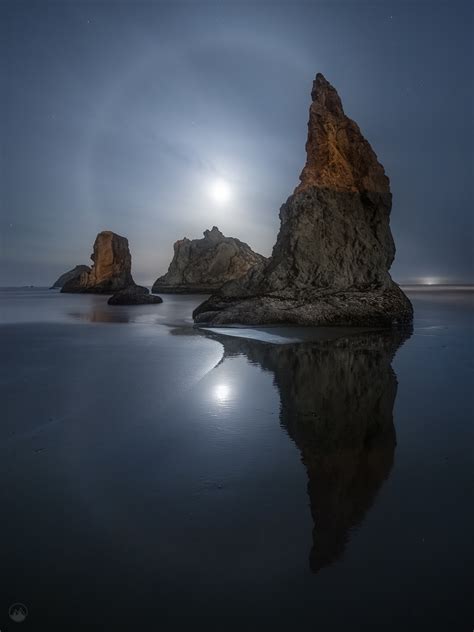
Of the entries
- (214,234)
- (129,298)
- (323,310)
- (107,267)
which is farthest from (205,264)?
(323,310)

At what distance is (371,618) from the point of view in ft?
6.41

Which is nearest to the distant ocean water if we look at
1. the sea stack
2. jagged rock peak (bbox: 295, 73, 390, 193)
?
the sea stack

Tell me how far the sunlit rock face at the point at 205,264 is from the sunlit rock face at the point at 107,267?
52.3 ft

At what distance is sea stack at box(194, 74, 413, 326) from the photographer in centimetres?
1805

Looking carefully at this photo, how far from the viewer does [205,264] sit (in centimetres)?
9519

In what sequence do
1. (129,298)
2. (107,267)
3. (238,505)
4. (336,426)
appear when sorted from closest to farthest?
(238,505), (336,426), (129,298), (107,267)

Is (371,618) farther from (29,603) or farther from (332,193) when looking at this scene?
(332,193)

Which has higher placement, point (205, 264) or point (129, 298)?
point (205, 264)

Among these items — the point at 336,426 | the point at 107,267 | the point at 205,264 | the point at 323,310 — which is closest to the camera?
the point at 336,426

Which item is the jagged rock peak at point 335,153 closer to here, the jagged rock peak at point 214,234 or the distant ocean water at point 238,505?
the distant ocean water at point 238,505

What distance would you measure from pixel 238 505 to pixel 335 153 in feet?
70.9

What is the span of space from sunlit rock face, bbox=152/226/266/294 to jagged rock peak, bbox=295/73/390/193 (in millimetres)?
69580

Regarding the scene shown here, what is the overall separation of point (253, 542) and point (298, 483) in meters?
0.92

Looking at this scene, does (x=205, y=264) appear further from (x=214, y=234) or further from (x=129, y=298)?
(x=129, y=298)
